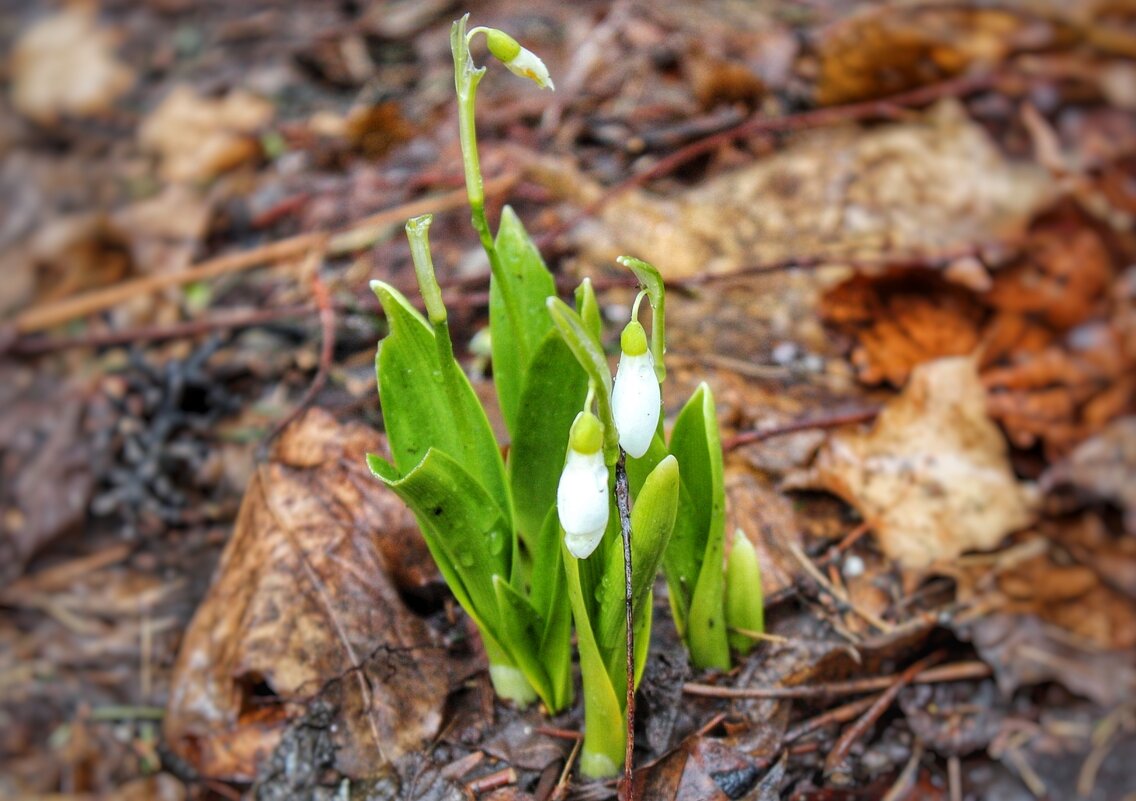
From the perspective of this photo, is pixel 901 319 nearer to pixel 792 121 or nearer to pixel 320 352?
pixel 792 121

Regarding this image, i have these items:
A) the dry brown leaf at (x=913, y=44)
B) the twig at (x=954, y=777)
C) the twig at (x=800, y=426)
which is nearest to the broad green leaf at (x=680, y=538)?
the twig at (x=800, y=426)

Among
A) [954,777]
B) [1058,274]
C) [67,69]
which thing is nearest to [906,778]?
[954,777]

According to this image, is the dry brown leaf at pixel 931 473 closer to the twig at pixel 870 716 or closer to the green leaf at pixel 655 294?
the twig at pixel 870 716

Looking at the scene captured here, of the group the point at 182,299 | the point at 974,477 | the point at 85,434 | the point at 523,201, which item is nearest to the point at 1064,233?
the point at 974,477

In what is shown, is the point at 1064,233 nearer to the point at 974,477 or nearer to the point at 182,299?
the point at 974,477

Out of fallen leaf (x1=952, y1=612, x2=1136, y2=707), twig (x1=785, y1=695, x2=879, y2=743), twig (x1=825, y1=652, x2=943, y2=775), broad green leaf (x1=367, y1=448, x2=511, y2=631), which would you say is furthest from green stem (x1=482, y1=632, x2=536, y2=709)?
fallen leaf (x1=952, y1=612, x2=1136, y2=707)
